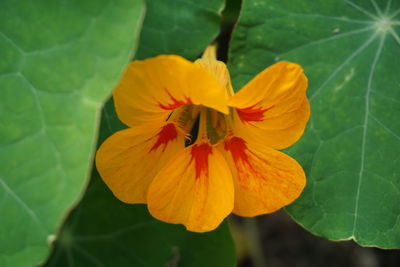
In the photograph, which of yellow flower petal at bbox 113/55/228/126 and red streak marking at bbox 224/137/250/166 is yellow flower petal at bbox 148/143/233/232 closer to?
red streak marking at bbox 224/137/250/166

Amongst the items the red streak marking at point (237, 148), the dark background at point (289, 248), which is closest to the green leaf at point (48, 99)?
the red streak marking at point (237, 148)

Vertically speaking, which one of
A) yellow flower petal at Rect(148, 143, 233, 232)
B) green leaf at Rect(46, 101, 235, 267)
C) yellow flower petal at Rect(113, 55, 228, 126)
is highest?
yellow flower petal at Rect(113, 55, 228, 126)

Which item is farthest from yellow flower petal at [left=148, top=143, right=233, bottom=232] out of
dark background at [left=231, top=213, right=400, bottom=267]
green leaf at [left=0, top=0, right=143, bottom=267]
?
dark background at [left=231, top=213, right=400, bottom=267]

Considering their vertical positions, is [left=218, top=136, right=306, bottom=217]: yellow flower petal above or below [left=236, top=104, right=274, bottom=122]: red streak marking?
below

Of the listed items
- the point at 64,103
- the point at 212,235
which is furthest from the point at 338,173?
the point at 64,103


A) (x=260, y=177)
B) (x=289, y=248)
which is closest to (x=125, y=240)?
(x=260, y=177)

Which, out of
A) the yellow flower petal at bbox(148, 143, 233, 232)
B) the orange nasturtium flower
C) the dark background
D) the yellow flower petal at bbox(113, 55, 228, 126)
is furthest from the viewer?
the dark background
